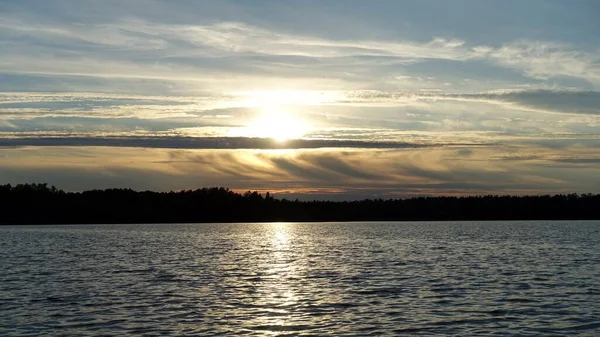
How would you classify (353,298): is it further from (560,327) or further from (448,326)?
(560,327)

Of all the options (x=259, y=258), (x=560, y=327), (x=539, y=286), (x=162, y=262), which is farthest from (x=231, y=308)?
(x=259, y=258)

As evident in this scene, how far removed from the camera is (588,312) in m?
37.1

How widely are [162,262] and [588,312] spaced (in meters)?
45.6

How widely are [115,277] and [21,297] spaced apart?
1310cm

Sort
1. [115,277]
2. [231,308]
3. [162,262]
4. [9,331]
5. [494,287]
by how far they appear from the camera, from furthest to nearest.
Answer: [162,262] < [115,277] < [494,287] < [231,308] < [9,331]

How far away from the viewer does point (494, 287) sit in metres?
47.8

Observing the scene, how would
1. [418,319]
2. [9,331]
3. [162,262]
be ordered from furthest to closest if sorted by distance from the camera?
[162,262]
[418,319]
[9,331]

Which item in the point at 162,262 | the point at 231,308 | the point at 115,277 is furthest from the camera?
the point at 162,262

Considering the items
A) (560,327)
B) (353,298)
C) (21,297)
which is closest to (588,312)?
(560,327)

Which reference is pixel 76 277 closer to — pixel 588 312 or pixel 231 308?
pixel 231 308

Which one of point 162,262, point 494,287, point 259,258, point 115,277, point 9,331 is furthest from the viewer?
point 259,258

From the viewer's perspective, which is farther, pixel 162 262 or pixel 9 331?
pixel 162 262

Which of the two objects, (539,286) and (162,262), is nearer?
(539,286)

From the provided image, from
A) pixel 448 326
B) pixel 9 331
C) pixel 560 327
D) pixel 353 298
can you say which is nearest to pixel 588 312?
pixel 560 327
